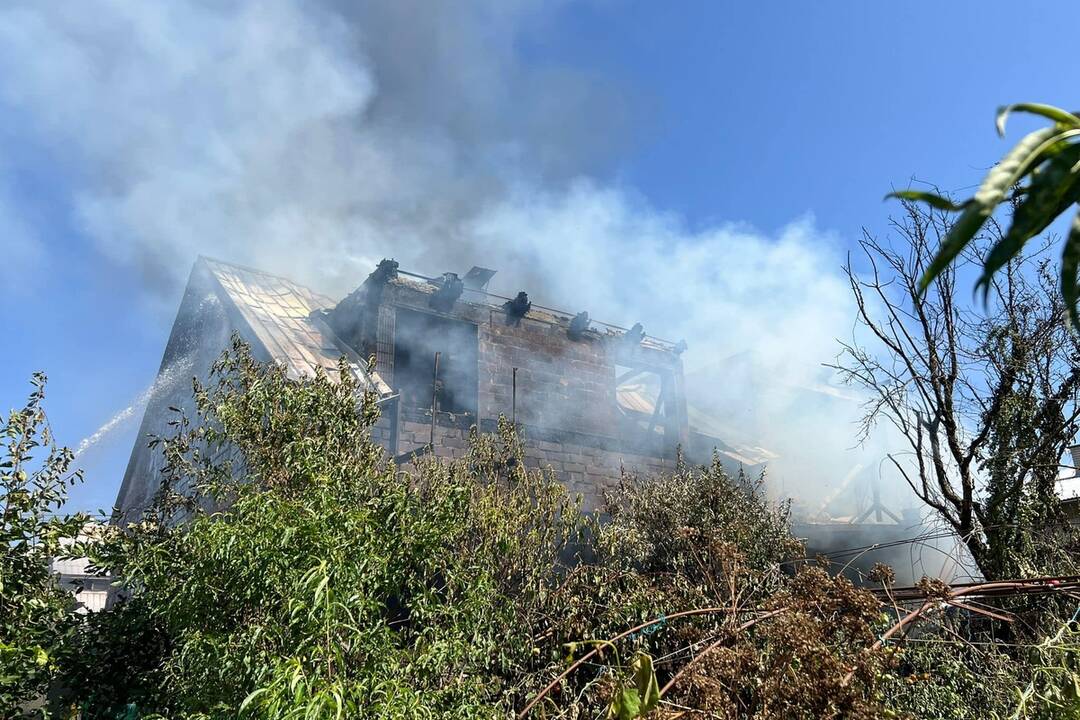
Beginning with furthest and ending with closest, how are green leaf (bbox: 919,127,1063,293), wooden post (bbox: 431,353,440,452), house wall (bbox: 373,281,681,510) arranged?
house wall (bbox: 373,281,681,510)
wooden post (bbox: 431,353,440,452)
green leaf (bbox: 919,127,1063,293)

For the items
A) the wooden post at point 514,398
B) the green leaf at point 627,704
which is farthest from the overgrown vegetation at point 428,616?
the wooden post at point 514,398

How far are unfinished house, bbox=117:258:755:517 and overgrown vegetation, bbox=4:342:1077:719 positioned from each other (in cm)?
428

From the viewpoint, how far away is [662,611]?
22.6 feet

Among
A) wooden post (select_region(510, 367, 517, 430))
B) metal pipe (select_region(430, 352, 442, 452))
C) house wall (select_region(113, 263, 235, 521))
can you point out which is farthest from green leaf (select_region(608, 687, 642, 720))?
house wall (select_region(113, 263, 235, 521))

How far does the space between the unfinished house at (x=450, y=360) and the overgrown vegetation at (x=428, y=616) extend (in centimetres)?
428

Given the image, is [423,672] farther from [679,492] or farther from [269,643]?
[679,492]

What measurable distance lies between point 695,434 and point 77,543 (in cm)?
1331

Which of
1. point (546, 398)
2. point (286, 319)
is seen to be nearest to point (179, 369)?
point (286, 319)

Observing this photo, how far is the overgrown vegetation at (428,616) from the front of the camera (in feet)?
14.5

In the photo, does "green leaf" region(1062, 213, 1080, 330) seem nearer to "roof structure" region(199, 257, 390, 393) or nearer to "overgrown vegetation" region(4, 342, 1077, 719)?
"overgrown vegetation" region(4, 342, 1077, 719)

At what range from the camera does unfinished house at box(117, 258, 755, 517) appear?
42.4ft

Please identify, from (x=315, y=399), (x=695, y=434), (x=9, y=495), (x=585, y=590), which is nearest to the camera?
(x=9, y=495)

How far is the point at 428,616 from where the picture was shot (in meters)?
5.75

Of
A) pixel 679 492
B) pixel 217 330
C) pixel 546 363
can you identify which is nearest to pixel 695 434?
pixel 546 363
